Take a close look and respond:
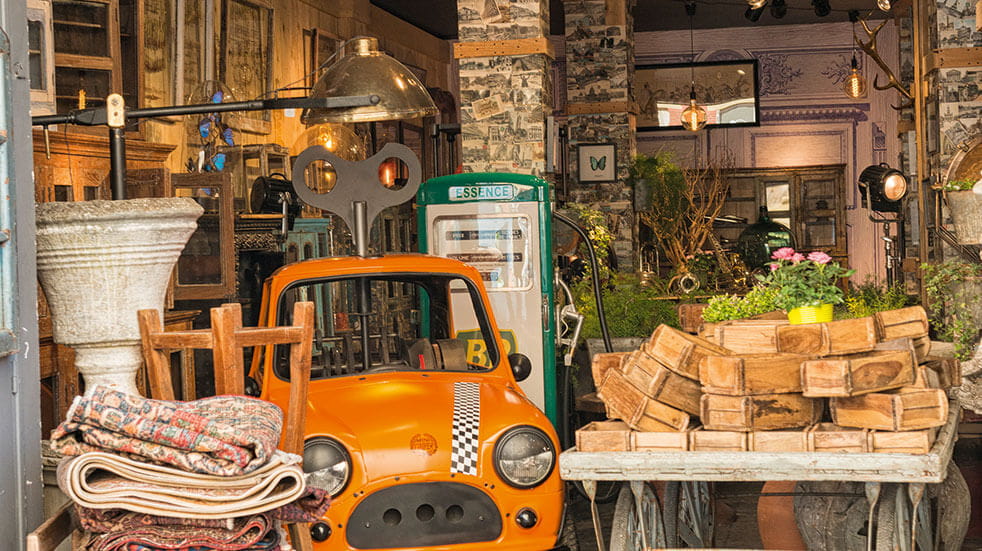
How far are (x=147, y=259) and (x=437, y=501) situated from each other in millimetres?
1375

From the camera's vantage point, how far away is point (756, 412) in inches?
135

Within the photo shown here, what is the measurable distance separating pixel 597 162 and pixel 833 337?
9256 millimetres

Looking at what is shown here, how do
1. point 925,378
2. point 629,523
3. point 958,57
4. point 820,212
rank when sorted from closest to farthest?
point 925,378 → point 629,523 → point 958,57 → point 820,212

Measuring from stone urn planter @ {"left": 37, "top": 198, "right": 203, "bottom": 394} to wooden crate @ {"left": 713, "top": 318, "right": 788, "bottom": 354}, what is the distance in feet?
5.57

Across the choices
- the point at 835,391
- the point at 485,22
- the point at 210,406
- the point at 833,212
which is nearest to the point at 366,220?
the point at 835,391

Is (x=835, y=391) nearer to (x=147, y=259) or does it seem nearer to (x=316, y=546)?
(x=316, y=546)

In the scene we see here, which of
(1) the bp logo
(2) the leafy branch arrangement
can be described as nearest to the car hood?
(1) the bp logo

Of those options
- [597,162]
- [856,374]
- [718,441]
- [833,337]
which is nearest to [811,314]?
[833,337]

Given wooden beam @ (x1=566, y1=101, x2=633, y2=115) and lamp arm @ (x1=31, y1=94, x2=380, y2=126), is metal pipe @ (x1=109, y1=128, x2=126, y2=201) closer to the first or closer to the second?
lamp arm @ (x1=31, y1=94, x2=380, y2=126)

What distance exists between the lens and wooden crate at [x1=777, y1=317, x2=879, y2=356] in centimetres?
344

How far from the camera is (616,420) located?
3738 mm

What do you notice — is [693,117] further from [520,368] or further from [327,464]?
[327,464]

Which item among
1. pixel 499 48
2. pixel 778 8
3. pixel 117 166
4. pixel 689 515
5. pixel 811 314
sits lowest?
pixel 689 515

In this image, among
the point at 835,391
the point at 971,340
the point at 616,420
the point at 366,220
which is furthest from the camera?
the point at 971,340
